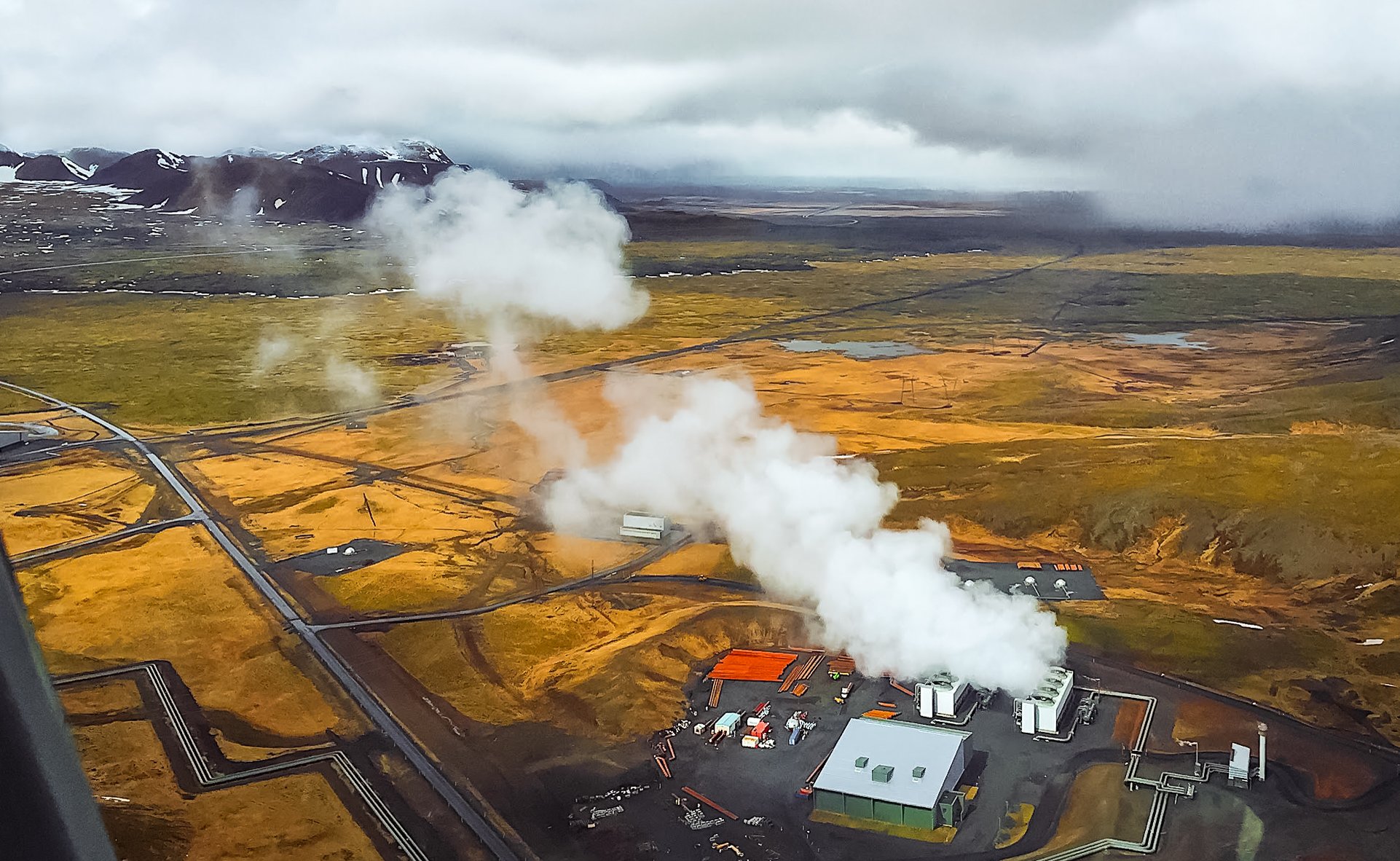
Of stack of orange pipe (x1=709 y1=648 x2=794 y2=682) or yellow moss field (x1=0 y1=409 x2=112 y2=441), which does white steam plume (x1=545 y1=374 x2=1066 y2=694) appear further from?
yellow moss field (x1=0 y1=409 x2=112 y2=441)

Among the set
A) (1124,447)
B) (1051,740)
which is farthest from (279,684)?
(1124,447)

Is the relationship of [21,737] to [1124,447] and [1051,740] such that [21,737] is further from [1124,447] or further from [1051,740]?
[1124,447]

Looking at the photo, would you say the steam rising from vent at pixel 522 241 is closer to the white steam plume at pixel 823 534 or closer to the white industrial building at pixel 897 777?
the white steam plume at pixel 823 534

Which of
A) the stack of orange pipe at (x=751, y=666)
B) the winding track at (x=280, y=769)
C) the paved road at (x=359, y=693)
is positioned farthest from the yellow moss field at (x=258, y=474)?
the stack of orange pipe at (x=751, y=666)

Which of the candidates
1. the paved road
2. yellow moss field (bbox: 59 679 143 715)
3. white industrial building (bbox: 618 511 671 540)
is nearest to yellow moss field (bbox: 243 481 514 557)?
the paved road

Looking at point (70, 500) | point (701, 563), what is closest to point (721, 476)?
point (701, 563)
